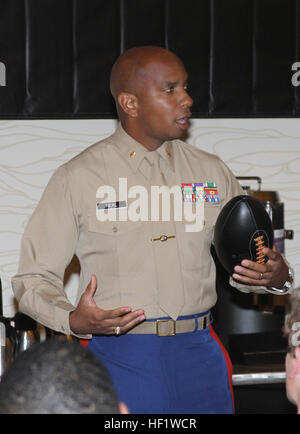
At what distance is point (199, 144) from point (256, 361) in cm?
104

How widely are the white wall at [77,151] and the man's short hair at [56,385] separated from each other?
2.35 m

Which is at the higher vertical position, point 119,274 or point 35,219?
point 35,219

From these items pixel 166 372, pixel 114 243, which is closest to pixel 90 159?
pixel 114 243

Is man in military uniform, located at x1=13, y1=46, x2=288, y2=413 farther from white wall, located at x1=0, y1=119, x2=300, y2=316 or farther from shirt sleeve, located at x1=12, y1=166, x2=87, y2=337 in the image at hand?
white wall, located at x1=0, y1=119, x2=300, y2=316

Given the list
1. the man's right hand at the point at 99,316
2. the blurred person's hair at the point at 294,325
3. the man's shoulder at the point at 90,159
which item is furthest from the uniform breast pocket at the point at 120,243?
the blurred person's hair at the point at 294,325

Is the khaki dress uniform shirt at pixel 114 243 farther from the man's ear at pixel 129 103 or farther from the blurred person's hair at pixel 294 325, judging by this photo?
the blurred person's hair at pixel 294 325

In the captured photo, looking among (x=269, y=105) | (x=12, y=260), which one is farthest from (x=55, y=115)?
(x=269, y=105)

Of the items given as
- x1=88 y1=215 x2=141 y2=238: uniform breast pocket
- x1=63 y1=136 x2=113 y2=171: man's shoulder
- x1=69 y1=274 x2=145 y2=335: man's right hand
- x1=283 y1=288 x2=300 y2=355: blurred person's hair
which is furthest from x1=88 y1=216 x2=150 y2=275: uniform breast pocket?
x1=283 y1=288 x2=300 y2=355: blurred person's hair

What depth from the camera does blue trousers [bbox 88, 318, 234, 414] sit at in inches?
76.7

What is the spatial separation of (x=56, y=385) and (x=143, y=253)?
127 cm

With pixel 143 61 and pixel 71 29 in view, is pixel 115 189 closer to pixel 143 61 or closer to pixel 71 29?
pixel 143 61

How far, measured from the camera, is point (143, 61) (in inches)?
82.7

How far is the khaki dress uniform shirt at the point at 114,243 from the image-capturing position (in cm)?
200

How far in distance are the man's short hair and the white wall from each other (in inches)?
92.7
